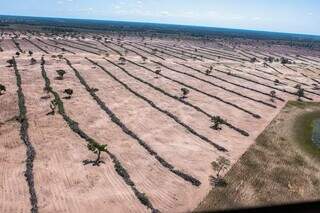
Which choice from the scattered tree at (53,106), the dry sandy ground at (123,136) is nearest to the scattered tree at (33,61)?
the dry sandy ground at (123,136)

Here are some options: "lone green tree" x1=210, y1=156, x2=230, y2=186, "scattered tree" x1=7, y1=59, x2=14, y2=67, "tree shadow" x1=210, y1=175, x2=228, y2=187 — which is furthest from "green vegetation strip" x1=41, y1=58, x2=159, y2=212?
"scattered tree" x1=7, y1=59, x2=14, y2=67

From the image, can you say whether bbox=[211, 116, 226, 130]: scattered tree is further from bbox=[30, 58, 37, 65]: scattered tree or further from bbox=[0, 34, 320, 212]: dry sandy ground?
bbox=[30, 58, 37, 65]: scattered tree

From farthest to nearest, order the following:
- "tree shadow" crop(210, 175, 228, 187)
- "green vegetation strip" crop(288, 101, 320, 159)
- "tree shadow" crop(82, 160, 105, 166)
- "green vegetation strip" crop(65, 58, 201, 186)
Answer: "green vegetation strip" crop(288, 101, 320, 159)
"tree shadow" crop(82, 160, 105, 166)
"green vegetation strip" crop(65, 58, 201, 186)
"tree shadow" crop(210, 175, 228, 187)

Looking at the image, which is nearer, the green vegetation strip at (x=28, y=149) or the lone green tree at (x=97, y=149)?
the green vegetation strip at (x=28, y=149)

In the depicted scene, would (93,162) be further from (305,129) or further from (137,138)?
(305,129)

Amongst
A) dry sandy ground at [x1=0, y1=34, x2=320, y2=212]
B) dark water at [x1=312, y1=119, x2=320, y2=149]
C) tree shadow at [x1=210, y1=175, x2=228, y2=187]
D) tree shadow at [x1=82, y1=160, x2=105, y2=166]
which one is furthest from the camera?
dark water at [x1=312, y1=119, x2=320, y2=149]

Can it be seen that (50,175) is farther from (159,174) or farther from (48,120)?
(48,120)

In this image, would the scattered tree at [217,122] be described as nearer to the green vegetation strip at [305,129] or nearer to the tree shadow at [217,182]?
the green vegetation strip at [305,129]
